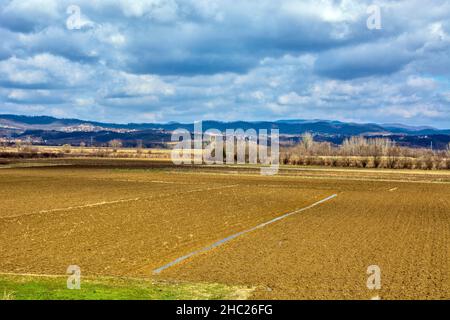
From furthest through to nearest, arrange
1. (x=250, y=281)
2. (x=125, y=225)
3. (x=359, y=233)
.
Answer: (x=125, y=225)
(x=359, y=233)
(x=250, y=281)

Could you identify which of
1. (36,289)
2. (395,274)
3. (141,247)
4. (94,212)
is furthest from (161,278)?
(94,212)

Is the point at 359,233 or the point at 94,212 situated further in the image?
the point at 94,212

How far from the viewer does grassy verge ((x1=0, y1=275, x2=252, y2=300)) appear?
Answer: 10.2 meters

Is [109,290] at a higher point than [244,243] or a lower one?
higher

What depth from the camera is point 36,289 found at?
1066 centimetres

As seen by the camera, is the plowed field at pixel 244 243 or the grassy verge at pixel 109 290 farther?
the plowed field at pixel 244 243

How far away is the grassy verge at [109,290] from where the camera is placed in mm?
10234

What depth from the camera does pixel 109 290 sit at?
10.8 meters

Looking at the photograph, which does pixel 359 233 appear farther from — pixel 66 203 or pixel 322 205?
pixel 66 203

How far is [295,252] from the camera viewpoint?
625 inches

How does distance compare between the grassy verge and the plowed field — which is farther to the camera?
the plowed field

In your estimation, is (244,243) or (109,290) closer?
(109,290)

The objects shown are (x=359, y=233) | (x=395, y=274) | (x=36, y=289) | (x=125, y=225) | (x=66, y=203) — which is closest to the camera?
(x=36, y=289)
